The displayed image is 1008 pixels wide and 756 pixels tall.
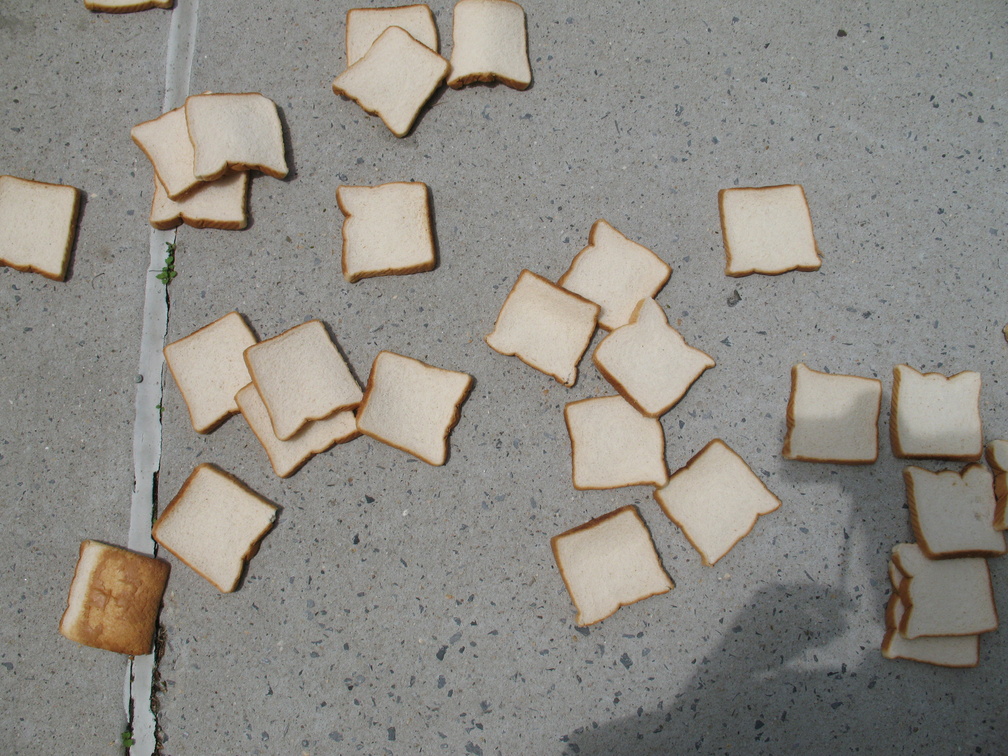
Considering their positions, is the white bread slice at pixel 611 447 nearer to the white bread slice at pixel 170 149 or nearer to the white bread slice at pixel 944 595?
the white bread slice at pixel 944 595

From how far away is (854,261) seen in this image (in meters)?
1.70

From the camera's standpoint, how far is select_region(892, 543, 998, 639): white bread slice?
1539 mm

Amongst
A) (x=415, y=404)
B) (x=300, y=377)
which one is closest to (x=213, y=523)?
(x=300, y=377)

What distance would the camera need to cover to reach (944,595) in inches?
61.2

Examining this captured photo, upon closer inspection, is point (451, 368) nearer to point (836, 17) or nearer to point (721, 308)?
point (721, 308)

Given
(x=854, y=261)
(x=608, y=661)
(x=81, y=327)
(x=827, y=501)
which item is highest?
(x=854, y=261)

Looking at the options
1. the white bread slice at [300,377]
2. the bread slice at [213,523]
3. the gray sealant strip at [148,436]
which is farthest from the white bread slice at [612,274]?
the gray sealant strip at [148,436]

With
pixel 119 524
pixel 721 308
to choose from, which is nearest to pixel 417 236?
pixel 721 308

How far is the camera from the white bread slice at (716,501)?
5.19 ft

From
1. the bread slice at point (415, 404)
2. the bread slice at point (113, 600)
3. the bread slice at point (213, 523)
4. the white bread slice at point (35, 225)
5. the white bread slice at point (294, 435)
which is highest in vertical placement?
the white bread slice at point (35, 225)

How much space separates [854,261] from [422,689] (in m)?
1.60

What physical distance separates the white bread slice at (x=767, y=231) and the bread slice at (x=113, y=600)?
1.70 m

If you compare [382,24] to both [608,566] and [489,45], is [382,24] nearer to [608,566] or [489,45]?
[489,45]

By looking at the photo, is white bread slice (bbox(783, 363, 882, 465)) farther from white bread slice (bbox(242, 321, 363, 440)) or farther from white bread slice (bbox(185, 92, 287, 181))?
white bread slice (bbox(185, 92, 287, 181))
